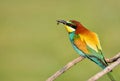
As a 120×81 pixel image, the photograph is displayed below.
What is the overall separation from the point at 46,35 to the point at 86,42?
11.6ft

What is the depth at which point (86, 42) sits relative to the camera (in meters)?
1.76

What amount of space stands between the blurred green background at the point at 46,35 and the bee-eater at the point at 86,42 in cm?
220

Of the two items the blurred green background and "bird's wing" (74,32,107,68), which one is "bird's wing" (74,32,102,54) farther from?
the blurred green background

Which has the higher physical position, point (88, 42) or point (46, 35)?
point (88, 42)

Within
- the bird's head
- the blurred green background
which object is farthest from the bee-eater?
the blurred green background

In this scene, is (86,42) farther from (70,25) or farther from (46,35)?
(46,35)

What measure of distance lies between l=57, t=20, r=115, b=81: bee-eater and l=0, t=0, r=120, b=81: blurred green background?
220 cm

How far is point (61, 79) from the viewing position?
4.28 meters

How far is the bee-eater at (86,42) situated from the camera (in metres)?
1.73

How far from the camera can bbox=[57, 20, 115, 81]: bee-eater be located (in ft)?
5.68

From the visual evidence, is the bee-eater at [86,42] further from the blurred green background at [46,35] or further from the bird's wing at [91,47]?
the blurred green background at [46,35]

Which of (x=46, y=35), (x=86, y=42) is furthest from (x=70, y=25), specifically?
(x=46, y=35)

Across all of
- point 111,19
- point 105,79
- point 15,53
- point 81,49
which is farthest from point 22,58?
point 81,49

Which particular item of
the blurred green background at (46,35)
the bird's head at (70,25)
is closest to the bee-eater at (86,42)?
the bird's head at (70,25)
